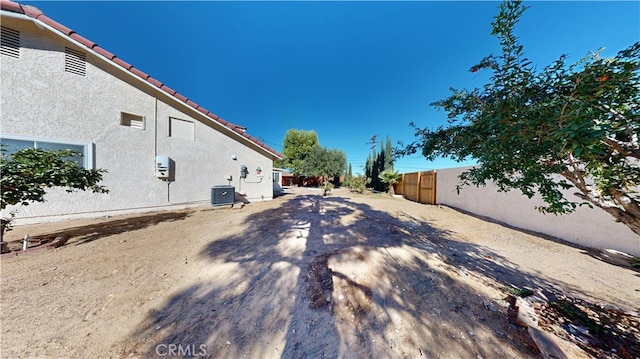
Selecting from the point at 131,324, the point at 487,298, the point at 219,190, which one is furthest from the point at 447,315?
the point at 219,190

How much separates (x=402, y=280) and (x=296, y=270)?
167 centimetres

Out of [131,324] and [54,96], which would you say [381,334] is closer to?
[131,324]

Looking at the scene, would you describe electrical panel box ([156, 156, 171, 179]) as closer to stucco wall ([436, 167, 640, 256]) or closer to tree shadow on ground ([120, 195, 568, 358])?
tree shadow on ground ([120, 195, 568, 358])

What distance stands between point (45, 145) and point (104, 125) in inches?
52.4

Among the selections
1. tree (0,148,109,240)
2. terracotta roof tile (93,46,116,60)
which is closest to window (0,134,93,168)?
tree (0,148,109,240)

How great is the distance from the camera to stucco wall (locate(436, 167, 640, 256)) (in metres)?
4.48

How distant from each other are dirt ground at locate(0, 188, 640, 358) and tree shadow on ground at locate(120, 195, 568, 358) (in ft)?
0.05

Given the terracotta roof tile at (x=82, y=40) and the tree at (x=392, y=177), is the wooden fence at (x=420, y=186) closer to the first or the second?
the tree at (x=392, y=177)

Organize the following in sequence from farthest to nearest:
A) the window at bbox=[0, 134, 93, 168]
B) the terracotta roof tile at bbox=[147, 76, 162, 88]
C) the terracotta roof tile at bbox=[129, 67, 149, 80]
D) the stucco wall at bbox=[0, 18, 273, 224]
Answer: the terracotta roof tile at bbox=[147, 76, 162, 88], the terracotta roof tile at bbox=[129, 67, 149, 80], the stucco wall at bbox=[0, 18, 273, 224], the window at bbox=[0, 134, 93, 168]

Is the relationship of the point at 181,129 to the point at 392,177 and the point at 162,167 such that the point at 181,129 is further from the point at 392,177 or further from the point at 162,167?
the point at 392,177

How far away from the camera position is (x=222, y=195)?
813 cm

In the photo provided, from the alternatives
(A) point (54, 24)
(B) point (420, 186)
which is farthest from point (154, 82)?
(B) point (420, 186)

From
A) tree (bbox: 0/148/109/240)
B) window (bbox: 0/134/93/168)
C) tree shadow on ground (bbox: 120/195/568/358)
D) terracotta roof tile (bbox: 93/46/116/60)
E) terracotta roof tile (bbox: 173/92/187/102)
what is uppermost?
terracotta roof tile (bbox: 93/46/116/60)

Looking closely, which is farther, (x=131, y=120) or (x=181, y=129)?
(x=181, y=129)
